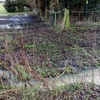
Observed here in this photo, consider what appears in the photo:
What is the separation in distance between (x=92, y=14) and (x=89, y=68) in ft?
22.4

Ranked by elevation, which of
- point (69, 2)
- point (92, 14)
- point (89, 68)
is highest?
point (69, 2)

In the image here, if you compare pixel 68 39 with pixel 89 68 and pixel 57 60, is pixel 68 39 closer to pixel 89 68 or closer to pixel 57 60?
pixel 57 60

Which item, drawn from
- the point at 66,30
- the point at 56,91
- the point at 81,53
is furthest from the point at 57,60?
the point at 66,30

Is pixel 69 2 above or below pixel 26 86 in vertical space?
above

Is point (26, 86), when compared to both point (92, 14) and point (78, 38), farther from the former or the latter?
point (92, 14)

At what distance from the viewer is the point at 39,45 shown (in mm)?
6703

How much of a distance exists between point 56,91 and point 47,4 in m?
11.7

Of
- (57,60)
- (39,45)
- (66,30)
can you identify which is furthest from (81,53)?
(66,30)

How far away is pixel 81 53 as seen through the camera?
19.5 feet

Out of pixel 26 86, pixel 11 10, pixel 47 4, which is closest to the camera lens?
pixel 26 86

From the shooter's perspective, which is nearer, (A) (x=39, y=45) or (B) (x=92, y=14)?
(A) (x=39, y=45)

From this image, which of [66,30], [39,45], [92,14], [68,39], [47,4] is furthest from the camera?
[47,4]

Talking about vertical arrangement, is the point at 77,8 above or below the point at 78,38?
above

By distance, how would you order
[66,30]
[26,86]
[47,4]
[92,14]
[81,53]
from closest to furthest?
[26,86]
[81,53]
[66,30]
[92,14]
[47,4]
